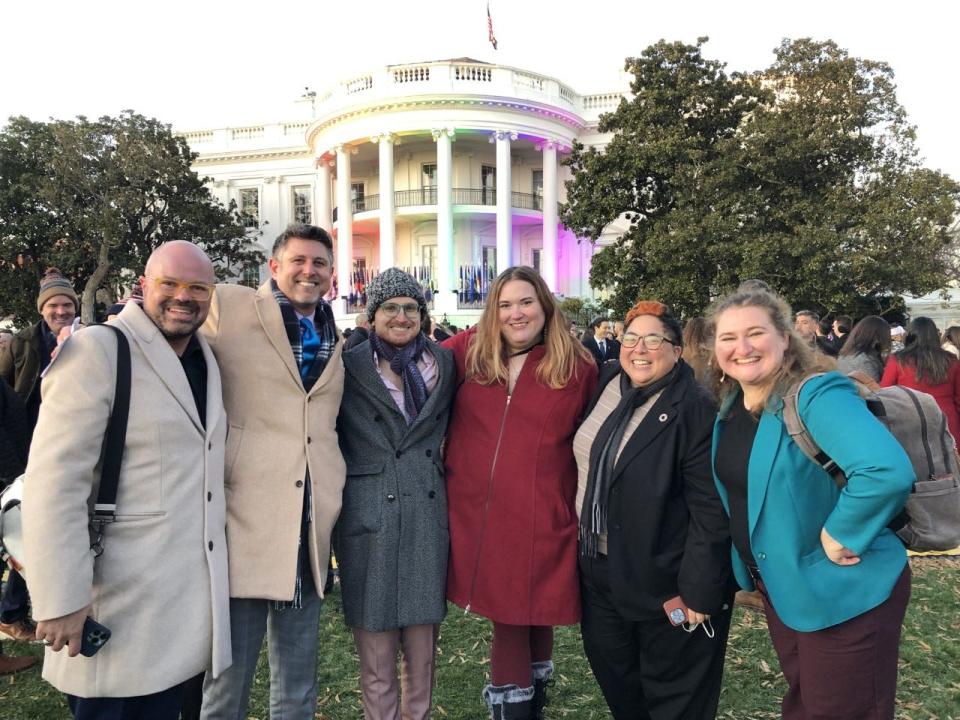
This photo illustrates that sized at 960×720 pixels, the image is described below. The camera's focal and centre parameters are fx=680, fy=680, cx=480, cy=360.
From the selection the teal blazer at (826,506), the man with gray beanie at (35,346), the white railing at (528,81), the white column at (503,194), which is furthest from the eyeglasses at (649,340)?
the white railing at (528,81)

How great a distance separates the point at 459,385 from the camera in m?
3.46

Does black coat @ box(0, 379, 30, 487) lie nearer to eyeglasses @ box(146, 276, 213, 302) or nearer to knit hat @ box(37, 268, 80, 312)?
knit hat @ box(37, 268, 80, 312)

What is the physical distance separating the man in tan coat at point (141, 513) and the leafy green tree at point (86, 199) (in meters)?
26.6

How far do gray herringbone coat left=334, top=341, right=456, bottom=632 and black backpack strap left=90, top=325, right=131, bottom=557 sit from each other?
1.07 m

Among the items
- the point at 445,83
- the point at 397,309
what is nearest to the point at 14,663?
the point at 397,309

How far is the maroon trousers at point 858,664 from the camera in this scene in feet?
7.86

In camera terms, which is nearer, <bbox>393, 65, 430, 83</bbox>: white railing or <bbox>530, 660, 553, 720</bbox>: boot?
<bbox>530, 660, 553, 720</bbox>: boot

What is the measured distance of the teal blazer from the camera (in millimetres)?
2219

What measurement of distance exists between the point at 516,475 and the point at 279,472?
1070mm

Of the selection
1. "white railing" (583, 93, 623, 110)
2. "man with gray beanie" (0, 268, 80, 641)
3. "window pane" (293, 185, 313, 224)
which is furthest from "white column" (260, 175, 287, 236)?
"man with gray beanie" (0, 268, 80, 641)

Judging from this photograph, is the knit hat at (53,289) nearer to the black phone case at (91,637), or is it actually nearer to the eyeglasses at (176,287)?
the eyeglasses at (176,287)

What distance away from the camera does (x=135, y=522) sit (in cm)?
233

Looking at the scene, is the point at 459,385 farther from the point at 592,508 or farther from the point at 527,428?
the point at 592,508

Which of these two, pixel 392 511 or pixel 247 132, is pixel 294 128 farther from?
pixel 392 511
